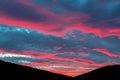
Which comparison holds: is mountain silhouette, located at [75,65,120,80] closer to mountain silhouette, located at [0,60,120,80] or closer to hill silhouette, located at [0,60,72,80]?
mountain silhouette, located at [0,60,120,80]

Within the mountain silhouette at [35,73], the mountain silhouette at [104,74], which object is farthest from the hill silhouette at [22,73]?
the mountain silhouette at [104,74]

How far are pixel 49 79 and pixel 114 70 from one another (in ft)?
7.74

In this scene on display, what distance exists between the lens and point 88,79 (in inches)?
343

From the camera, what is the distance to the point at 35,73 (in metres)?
9.43

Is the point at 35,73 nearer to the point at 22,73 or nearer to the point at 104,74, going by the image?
the point at 22,73

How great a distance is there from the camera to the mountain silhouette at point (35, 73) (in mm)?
8336

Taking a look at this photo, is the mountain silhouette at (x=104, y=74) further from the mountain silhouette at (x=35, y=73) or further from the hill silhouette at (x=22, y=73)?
the hill silhouette at (x=22, y=73)

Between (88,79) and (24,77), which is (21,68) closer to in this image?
(24,77)

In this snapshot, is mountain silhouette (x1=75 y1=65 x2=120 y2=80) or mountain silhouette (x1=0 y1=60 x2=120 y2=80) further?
mountain silhouette (x1=75 y1=65 x2=120 y2=80)

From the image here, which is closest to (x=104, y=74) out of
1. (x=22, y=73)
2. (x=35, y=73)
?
(x=35, y=73)

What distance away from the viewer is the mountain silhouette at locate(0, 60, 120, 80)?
328 inches

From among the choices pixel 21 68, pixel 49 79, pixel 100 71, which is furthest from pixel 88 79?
pixel 21 68

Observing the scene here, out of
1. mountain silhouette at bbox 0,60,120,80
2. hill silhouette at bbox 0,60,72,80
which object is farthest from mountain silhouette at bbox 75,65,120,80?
hill silhouette at bbox 0,60,72,80

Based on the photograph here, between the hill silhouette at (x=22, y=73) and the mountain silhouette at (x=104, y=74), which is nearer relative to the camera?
the hill silhouette at (x=22, y=73)
